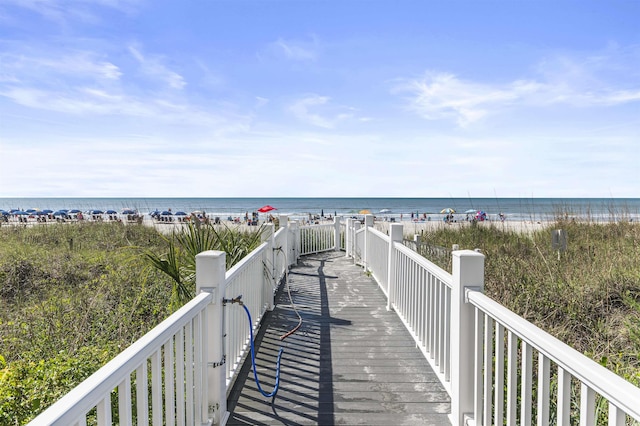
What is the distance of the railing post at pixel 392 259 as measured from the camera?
220 inches

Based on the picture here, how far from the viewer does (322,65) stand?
1316 centimetres

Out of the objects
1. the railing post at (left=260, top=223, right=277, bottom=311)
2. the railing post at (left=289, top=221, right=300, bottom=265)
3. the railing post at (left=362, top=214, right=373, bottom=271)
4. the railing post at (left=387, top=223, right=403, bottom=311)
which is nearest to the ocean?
the railing post at (left=289, top=221, right=300, bottom=265)

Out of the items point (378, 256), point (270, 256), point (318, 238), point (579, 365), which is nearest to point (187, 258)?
point (270, 256)

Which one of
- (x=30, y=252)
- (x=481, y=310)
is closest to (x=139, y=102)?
(x=30, y=252)

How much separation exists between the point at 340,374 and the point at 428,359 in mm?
824

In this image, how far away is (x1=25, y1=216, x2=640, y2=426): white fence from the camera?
130 cm

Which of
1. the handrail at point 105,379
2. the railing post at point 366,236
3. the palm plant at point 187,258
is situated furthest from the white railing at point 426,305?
the railing post at point 366,236

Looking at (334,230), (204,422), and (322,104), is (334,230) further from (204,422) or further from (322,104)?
(204,422)

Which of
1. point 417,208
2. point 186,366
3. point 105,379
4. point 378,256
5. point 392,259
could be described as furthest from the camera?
point 417,208

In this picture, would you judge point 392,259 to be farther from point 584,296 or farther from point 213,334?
point 213,334

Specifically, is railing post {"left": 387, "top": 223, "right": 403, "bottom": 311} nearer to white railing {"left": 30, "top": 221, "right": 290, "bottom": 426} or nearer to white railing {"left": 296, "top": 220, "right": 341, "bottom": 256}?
white railing {"left": 30, "top": 221, "right": 290, "bottom": 426}

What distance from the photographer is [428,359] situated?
12.3 feet

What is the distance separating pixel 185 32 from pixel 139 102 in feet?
28.7

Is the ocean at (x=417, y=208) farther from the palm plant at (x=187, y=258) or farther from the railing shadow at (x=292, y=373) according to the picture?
the railing shadow at (x=292, y=373)
